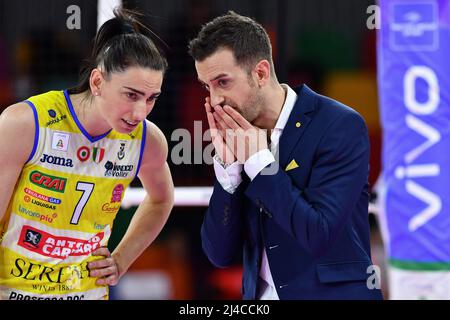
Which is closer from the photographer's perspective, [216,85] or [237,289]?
[216,85]

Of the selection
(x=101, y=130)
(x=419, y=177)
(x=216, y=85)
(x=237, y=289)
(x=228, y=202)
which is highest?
(x=216, y=85)

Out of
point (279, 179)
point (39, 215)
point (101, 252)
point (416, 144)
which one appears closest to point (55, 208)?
point (39, 215)

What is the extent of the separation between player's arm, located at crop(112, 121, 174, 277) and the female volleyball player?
0.10 m

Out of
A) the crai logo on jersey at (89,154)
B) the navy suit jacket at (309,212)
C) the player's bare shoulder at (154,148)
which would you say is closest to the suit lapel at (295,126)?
the navy suit jacket at (309,212)

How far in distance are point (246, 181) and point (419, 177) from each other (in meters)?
2.22

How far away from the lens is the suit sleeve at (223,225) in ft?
9.15

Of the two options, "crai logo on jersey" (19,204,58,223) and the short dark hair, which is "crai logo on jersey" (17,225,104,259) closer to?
"crai logo on jersey" (19,204,58,223)

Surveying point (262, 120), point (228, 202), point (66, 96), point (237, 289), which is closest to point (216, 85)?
point (262, 120)

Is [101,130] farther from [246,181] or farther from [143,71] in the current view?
[246,181]

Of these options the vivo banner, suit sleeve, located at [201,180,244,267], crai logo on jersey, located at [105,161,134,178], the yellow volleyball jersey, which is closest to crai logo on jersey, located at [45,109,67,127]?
the yellow volleyball jersey

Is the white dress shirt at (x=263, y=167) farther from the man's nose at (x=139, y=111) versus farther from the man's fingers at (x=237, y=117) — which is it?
the man's nose at (x=139, y=111)

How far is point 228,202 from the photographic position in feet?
9.12

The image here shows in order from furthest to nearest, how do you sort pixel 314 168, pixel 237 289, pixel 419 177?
pixel 237 289 → pixel 419 177 → pixel 314 168

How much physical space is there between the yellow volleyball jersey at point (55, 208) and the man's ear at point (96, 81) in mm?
126
